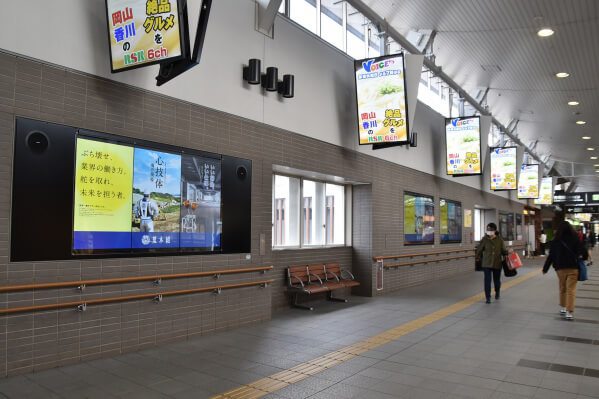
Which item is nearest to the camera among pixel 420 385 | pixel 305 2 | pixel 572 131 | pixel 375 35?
pixel 420 385

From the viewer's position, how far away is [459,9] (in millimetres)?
9383

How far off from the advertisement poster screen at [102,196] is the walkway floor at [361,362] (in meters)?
1.33

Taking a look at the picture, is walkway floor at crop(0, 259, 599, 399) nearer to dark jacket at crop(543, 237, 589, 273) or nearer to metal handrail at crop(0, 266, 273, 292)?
metal handrail at crop(0, 266, 273, 292)

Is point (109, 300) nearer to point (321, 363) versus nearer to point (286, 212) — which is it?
point (321, 363)

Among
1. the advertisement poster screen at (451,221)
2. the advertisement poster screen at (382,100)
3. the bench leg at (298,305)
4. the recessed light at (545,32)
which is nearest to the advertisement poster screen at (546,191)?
the advertisement poster screen at (451,221)

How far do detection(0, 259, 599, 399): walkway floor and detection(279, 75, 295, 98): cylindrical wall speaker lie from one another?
146 inches

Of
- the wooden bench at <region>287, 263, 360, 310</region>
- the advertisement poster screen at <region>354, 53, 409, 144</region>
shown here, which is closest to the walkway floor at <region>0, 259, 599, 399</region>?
the wooden bench at <region>287, 263, 360, 310</region>

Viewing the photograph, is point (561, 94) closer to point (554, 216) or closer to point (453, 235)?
point (453, 235)

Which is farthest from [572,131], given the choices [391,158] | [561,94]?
[391,158]

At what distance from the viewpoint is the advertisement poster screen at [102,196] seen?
4891mm

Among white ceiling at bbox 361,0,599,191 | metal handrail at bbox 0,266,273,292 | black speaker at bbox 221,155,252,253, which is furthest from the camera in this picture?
white ceiling at bbox 361,0,599,191

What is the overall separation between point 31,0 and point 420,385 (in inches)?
210

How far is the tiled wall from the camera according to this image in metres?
4.36

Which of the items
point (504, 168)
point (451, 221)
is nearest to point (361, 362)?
point (451, 221)
